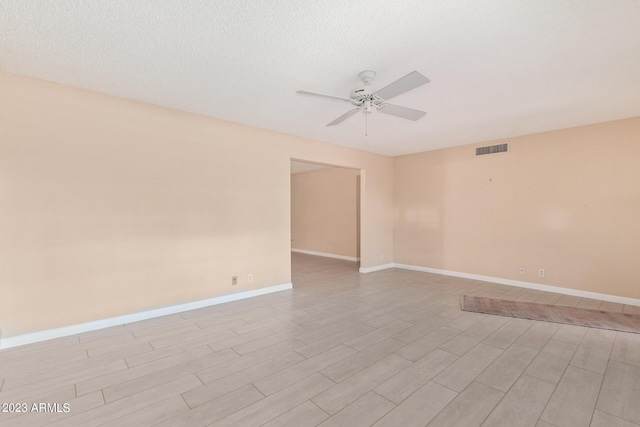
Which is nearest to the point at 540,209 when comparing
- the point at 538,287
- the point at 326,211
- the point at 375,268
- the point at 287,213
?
the point at 538,287

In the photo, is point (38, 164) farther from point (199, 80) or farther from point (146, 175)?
point (199, 80)

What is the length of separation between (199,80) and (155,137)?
112 centimetres

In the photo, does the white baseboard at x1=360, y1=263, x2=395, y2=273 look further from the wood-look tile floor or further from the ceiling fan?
the ceiling fan

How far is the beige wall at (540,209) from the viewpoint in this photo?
12.9 feet

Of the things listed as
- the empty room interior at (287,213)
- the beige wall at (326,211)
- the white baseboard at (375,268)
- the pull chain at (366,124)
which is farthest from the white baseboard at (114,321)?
the beige wall at (326,211)

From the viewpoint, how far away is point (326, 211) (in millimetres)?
8125

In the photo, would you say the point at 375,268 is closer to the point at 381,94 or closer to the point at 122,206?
the point at 381,94

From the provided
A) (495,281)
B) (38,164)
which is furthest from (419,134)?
(38,164)

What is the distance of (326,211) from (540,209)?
4.95 meters

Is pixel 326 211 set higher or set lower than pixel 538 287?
higher

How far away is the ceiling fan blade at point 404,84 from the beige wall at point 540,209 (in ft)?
12.0

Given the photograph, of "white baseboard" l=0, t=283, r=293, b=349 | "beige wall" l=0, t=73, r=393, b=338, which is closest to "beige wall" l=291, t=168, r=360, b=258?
"beige wall" l=0, t=73, r=393, b=338

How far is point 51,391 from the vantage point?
6.53 ft

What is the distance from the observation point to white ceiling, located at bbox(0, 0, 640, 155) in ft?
5.93
